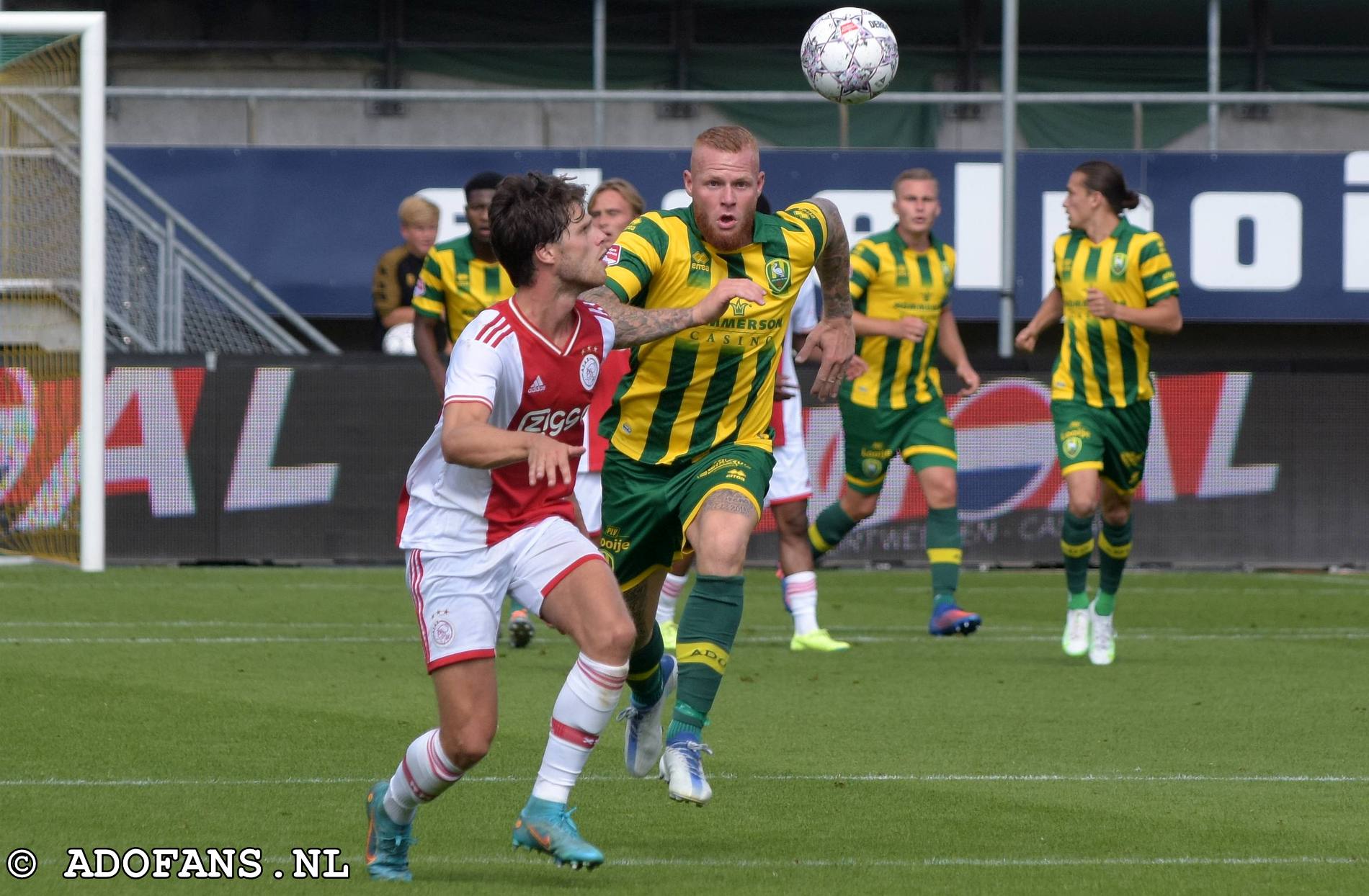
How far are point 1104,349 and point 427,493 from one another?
5.57m

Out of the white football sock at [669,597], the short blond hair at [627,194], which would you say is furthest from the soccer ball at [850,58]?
the white football sock at [669,597]

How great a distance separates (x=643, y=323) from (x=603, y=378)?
3.35 meters

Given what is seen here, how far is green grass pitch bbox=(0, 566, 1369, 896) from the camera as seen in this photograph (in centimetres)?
538

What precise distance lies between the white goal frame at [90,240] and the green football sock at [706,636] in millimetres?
8106

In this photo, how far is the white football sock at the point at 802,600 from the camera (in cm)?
1049

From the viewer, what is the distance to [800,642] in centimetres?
1053

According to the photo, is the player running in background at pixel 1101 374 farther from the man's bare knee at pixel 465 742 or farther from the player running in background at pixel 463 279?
the man's bare knee at pixel 465 742

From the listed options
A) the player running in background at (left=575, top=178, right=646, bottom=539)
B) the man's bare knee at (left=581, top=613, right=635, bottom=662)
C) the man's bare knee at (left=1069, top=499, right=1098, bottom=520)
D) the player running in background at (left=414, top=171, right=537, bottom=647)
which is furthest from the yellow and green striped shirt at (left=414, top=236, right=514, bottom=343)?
the man's bare knee at (left=581, top=613, right=635, bottom=662)

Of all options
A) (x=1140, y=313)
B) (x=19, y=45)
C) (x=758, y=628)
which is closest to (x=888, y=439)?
(x=758, y=628)

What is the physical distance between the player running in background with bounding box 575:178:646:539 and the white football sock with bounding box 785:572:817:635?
1015mm

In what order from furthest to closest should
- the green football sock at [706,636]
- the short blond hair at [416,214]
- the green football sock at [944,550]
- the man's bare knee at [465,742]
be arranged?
the short blond hair at [416,214] < the green football sock at [944,550] < the green football sock at [706,636] < the man's bare knee at [465,742]

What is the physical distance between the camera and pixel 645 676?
6.49m

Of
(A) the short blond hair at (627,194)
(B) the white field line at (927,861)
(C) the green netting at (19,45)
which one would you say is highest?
(C) the green netting at (19,45)

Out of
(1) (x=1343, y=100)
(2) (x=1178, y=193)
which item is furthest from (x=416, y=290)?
(1) (x=1343, y=100)
